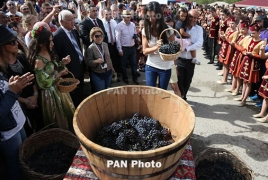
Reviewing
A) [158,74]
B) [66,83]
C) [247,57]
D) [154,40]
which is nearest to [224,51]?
[247,57]

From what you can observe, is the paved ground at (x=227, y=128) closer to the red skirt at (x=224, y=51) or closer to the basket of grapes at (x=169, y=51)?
the red skirt at (x=224, y=51)

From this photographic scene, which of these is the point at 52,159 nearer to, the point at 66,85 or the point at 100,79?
the point at 66,85

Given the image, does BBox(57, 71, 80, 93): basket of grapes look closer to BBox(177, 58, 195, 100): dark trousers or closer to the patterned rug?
the patterned rug

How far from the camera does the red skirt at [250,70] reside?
468 cm

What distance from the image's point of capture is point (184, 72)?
14.7 feet

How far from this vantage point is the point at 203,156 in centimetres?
258

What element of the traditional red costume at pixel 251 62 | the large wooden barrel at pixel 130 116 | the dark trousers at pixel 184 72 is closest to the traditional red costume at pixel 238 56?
the traditional red costume at pixel 251 62

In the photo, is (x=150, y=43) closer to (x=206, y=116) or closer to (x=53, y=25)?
(x=206, y=116)

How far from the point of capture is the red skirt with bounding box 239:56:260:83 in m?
4.68

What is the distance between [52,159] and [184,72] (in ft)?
9.79

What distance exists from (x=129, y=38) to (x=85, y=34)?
1295 millimetres

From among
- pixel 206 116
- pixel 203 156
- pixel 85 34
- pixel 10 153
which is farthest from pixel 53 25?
pixel 203 156

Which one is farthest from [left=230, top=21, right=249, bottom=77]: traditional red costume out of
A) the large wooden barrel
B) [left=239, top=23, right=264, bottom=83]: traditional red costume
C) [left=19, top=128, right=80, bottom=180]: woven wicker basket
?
[left=19, top=128, right=80, bottom=180]: woven wicker basket

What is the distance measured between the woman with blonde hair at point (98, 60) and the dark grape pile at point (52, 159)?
1.73 metres
